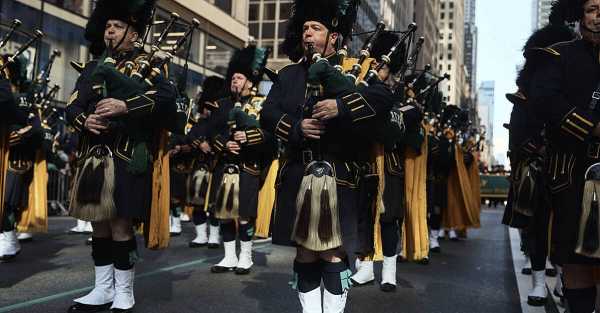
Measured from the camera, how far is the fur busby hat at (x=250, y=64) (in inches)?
280

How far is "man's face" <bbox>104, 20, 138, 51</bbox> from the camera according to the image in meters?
4.54

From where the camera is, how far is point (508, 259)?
853 cm

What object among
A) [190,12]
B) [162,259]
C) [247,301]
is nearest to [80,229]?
[162,259]

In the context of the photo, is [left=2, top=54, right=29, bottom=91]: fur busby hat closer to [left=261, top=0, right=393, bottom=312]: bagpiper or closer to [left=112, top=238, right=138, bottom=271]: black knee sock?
[left=112, top=238, right=138, bottom=271]: black knee sock

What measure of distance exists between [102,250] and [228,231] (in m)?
2.40

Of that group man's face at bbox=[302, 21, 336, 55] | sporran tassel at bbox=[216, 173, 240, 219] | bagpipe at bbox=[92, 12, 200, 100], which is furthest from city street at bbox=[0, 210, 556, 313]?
man's face at bbox=[302, 21, 336, 55]

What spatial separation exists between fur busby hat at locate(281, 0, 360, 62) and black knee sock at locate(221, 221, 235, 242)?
2.94m

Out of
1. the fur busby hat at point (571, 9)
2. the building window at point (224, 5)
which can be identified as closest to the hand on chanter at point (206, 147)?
the fur busby hat at point (571, 9)

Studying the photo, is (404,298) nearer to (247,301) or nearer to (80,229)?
(247,301)

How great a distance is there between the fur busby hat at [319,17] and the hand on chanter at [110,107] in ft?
3.86

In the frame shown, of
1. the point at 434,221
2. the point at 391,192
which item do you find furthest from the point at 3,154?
the point at 434,221

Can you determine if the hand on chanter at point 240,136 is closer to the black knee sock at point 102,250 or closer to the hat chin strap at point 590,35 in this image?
the black knee sock at point 102,250

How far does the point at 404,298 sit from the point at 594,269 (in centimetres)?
222

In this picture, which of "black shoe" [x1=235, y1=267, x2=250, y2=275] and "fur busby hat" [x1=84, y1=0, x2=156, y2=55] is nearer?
"fur busby hat" [x1=84, y1=0, x2=156, y2=55]
